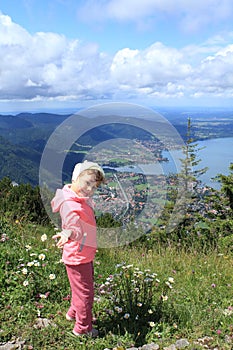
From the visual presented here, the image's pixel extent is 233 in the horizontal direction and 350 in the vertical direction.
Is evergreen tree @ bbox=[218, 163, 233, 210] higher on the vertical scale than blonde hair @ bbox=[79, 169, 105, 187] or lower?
lower

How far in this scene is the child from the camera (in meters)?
2.93

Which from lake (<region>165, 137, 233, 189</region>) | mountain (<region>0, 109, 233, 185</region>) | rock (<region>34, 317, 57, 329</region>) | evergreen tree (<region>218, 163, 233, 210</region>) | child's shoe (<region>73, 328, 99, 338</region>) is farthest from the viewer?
lake (<region>165, 137, 233, 189</region>)

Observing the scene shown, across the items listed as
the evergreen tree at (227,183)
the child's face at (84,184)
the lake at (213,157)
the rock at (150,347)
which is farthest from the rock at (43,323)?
the evergreen tree at (227,183)

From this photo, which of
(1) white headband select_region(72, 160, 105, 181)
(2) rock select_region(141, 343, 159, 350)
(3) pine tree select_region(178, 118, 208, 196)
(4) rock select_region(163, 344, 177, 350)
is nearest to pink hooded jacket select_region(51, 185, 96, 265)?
(1) white headband select_region(72, 160, 105, 181)

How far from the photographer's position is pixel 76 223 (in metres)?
2.92

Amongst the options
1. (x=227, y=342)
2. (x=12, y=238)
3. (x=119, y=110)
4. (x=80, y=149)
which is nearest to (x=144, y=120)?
(x=119, y=110)

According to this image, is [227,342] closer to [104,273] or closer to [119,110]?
[104,273]

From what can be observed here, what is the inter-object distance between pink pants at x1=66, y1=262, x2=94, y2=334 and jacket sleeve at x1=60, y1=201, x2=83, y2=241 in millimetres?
315

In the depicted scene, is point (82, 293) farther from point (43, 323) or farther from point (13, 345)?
point (13, 345)

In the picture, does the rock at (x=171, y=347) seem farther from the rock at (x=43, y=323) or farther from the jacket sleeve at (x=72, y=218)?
the jacket sleeve at (x=72, y=218)

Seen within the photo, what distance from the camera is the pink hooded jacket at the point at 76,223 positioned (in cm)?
292

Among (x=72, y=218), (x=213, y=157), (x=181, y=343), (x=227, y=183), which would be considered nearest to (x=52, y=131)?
(x=72, y=218)

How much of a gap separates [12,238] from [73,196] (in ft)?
8.45

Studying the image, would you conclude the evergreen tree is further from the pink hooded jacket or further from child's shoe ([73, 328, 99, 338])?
the pink hooded jacket
